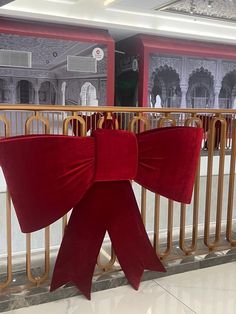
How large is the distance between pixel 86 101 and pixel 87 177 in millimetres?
7775

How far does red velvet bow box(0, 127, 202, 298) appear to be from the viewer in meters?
1.57

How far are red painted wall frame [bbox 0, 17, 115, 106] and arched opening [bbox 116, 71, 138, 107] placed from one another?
100cm

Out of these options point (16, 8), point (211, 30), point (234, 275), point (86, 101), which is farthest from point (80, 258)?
point (211, 30)

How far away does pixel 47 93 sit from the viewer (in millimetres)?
8797

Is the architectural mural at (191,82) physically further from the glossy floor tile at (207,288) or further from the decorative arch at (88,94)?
the glossy floor tile at (207,288)

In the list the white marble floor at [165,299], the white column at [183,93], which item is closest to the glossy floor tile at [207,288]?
the white marble floor at [165,299]

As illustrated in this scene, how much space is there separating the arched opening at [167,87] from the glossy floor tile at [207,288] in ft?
26.4

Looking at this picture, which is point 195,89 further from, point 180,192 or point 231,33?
point 180,192

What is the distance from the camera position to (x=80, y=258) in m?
1.82

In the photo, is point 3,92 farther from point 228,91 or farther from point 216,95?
point 228,91

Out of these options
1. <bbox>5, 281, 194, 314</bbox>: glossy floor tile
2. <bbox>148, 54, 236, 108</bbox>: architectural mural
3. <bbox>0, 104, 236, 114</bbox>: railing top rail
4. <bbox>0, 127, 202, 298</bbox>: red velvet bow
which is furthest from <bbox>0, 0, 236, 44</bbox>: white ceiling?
<bbox>5, 281, 194, 314</bbox>: glossy floor tile

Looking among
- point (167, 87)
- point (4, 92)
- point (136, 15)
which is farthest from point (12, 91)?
point (167, 87)

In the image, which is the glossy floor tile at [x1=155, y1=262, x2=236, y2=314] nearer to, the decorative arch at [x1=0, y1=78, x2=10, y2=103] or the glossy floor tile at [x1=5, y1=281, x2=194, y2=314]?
the glossy floor tile at [x1=5, y1=281, x2=194, y2=314]

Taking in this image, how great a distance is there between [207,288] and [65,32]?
24.5ft
